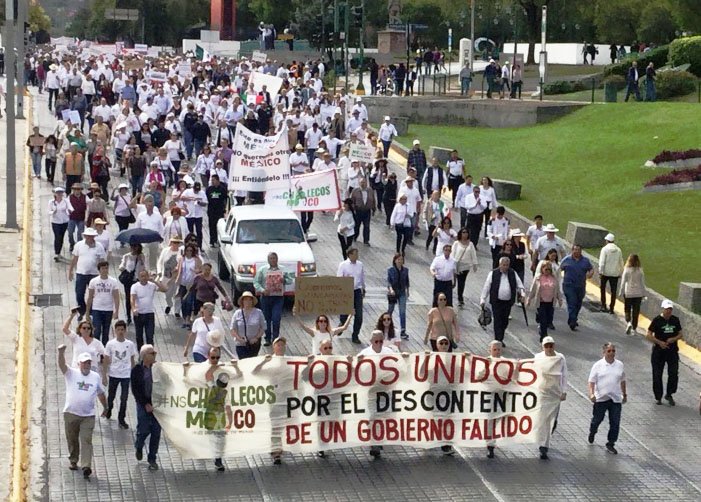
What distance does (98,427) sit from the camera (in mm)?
18078

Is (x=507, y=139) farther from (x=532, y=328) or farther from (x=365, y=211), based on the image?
(x=532, y=328)

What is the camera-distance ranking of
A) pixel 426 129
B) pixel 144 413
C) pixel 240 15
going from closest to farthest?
1. pixel 144 413
2. pixel 426 129
3. pixel 240 15

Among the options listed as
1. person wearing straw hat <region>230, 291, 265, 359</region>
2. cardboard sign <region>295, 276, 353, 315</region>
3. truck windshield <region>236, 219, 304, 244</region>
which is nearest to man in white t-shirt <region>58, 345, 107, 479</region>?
person wearing straw hat <region>230, 291, 265, 359</region>

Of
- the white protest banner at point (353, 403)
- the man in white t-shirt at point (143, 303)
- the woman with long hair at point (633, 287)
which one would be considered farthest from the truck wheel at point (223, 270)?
the white protest banner at point (353, 403)

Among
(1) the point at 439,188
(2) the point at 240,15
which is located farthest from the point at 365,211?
(2) the point at 240,15

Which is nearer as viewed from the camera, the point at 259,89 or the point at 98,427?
the point at 98,427

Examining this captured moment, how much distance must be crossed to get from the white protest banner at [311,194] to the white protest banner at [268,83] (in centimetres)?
1721

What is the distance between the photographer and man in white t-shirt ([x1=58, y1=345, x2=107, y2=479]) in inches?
638

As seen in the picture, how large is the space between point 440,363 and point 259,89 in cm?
3053

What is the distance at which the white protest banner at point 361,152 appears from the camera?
32.8 metres

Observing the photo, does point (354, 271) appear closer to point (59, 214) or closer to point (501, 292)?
point (501, 292)

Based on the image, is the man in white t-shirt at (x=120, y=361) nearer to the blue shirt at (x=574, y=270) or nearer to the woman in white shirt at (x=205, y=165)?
the blue shirt at (x=574, y=270)

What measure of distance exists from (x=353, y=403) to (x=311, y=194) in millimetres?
11634

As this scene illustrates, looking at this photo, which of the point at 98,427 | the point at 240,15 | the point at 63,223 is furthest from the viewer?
the point at 240,15
